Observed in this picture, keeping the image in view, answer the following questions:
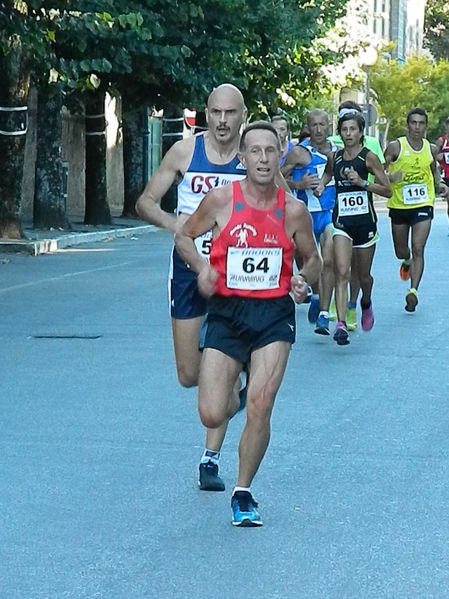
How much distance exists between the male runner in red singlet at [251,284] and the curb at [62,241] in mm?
17926

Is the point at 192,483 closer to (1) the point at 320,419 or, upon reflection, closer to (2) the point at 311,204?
(1) the point at 320,419

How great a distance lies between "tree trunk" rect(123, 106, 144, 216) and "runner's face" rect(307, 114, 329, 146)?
21536mm

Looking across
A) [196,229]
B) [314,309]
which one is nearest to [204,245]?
[196,229]

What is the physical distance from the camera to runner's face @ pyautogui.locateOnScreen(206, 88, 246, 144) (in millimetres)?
7957

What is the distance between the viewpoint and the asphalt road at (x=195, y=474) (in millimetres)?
6035

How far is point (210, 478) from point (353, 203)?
21.7 ft

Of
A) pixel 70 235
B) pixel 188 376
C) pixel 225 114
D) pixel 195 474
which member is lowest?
pixel 70 235

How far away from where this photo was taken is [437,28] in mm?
108188

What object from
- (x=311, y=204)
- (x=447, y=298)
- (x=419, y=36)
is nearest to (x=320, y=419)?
(x=311, y=204)

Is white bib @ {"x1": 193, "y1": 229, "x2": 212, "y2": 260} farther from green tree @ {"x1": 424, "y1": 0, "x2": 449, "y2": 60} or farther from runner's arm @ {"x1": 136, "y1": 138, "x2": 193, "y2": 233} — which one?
green tree @ {"x1": 424, "y1": 0, "x2": 449, "y2": 60}

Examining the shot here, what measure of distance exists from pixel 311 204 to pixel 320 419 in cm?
554

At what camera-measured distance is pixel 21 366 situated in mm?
12031

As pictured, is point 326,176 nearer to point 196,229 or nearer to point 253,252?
point 196,229

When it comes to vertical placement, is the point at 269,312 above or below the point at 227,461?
above
